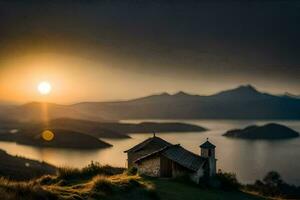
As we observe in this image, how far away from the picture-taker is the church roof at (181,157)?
39281mm

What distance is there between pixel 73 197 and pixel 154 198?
20.0ft

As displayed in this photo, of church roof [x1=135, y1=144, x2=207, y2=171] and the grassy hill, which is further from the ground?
church roof [x1=135, y1=144, x2=207, y2=171]

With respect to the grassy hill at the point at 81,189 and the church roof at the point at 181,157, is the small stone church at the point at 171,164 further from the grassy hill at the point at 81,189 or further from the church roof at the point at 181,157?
the grassy hill at the point at 81,189

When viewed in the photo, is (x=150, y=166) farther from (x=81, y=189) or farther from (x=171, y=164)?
(x=81, y=189)

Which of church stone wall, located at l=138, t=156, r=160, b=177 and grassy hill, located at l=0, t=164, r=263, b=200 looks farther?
church stone wall, located at l=138, t=156, r=160, b=177

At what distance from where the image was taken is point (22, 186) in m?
16.4

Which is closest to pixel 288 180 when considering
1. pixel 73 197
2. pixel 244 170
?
pixel 244 170

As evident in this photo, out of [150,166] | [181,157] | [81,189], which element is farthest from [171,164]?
[81,189]

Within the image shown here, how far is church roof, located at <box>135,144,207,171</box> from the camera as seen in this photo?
3928cm

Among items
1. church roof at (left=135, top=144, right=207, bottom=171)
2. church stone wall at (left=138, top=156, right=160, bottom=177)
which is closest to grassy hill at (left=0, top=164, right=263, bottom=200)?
church stone wall at (left=138, top=156, right=160, bottom=177)

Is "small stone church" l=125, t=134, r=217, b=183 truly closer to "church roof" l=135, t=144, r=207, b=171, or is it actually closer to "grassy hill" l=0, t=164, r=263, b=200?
"church roof" l=135, t=144, r=207, b=171

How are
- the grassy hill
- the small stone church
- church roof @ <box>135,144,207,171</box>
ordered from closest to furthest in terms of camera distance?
the grassy hill, the small stone church, church roof @ <box>135,144,207,171</box>

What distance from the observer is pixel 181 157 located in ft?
135

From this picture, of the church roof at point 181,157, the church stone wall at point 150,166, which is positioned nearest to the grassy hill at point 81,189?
the church stone wall at point 150,166
